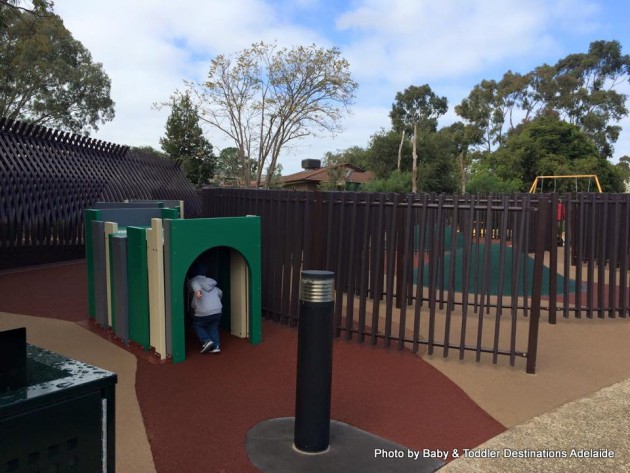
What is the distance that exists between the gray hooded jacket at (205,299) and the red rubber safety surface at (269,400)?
49 centimetres

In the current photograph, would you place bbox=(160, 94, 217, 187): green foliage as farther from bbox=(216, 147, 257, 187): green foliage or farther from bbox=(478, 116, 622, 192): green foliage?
bbox=(478, 116, 622, 192): green foliage

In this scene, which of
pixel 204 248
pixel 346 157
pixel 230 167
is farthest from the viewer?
pixel 346 157

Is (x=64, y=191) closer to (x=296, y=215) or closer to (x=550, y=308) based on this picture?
(x=296, y=215)

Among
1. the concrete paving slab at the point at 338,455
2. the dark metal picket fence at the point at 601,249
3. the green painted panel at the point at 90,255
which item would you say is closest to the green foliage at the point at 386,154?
the dark metal picket fence at the point at 601,249

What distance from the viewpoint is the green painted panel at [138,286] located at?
5293 millimetres

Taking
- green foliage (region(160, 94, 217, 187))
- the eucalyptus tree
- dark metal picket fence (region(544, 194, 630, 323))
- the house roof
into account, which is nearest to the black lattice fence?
dark metal picket fence (region(544, 194, 630, 323))

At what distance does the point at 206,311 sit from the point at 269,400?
4.75 feet

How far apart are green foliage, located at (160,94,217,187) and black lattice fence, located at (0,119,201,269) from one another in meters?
24.2

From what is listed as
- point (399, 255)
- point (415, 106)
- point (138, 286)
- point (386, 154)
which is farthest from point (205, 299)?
point (415, 106)

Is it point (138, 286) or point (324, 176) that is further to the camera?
point (324, 176)

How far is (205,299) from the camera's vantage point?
5391 millimetres

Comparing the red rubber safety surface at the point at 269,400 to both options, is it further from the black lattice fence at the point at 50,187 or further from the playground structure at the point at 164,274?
the black lattice fence at the point at 50,187

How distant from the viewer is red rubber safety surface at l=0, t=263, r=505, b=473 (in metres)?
3.58

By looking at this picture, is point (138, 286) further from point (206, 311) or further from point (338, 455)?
point (338, 455)
